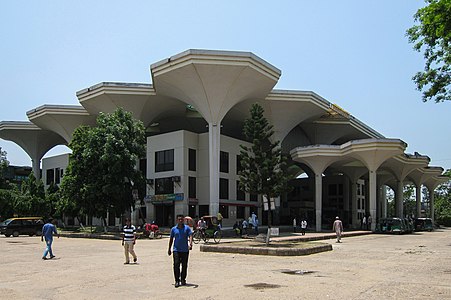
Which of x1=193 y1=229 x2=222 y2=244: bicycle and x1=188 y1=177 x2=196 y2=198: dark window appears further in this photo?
x1=188 y1=177 x2=196 y2=198: dark window

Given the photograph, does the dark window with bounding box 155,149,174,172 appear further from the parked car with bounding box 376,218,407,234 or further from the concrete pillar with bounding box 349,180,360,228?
the concrete pillar with bounding box 349,180,360,228

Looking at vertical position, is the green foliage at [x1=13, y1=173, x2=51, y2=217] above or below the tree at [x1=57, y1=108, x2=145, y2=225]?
below

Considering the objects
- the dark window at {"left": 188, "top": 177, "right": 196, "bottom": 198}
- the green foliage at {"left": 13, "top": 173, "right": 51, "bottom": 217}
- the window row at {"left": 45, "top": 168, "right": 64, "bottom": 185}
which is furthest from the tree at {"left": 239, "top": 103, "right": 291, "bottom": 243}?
the window row at {"left": 45, "top": 168, "right": 64, "bottom": 185}

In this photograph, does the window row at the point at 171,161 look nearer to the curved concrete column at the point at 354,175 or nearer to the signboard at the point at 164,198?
the signboard at the point at 164,198

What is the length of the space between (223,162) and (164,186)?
587 cm

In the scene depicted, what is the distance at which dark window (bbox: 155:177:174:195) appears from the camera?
43134 millimetres

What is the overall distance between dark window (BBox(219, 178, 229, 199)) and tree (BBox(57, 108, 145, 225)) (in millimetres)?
10016

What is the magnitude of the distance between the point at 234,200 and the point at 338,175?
30.3 m

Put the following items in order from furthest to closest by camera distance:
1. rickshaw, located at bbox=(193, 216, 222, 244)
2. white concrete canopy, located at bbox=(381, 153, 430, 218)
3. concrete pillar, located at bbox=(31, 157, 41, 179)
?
concrete pillar, located at bbox=(31, 157, 41, 179) → white concrete canopy, located at bbox=(381, 153, 430, 218) → rickshaw, located at bbox=(193, 216, 222, 244)

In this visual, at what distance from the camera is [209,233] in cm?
2886

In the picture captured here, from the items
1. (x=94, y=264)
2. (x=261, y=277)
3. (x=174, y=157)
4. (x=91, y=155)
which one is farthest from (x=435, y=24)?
(x=174, y=157)

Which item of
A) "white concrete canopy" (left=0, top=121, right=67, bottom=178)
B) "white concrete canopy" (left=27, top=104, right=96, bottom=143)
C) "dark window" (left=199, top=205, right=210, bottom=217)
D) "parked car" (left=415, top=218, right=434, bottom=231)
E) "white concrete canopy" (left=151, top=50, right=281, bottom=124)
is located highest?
"white concrete canopy" (left=151, top=50, right=281, bottom=124)

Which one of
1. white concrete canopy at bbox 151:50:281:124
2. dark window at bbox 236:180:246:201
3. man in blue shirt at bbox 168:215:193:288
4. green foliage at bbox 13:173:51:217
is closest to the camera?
man in blue shirt at bbox 168:215:193:288

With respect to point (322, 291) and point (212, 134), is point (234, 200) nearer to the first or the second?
point (212, 134)
